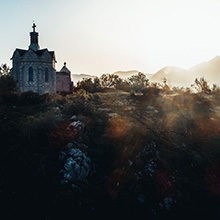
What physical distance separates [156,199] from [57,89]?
116 ft

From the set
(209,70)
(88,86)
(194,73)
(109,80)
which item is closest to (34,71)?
(88,86)

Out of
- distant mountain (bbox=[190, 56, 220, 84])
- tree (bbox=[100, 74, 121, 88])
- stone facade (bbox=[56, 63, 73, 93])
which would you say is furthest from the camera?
distant mountain (bbox=[190, 56, 220, 84])

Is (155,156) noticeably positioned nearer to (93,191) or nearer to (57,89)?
(93,191)

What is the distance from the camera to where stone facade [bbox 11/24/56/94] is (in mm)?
51156

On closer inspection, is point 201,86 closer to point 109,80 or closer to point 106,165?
point 109,80

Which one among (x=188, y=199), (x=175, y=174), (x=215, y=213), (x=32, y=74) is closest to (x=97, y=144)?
(x=175, y=174)

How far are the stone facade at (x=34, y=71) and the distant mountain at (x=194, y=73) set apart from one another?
8505 centimetres

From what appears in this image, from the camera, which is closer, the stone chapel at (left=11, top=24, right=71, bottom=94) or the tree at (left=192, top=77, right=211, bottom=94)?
the stone chapel at (left=11, top=24, right=71, bottom=94)

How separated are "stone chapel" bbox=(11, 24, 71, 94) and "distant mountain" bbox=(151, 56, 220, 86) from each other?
8498 cm

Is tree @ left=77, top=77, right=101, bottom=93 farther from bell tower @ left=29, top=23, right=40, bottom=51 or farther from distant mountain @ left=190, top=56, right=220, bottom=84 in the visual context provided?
distant mountain @ left=190, top=56, right=220, bottom=84

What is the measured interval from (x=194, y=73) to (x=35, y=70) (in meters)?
113

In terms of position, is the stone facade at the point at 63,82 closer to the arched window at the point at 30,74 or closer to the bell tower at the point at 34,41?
the arched window at the point at 30,74

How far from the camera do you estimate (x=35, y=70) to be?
51375 millimetres

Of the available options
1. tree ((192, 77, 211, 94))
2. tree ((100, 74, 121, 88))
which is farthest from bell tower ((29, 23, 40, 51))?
tree ((192, 77, 211, 94))
